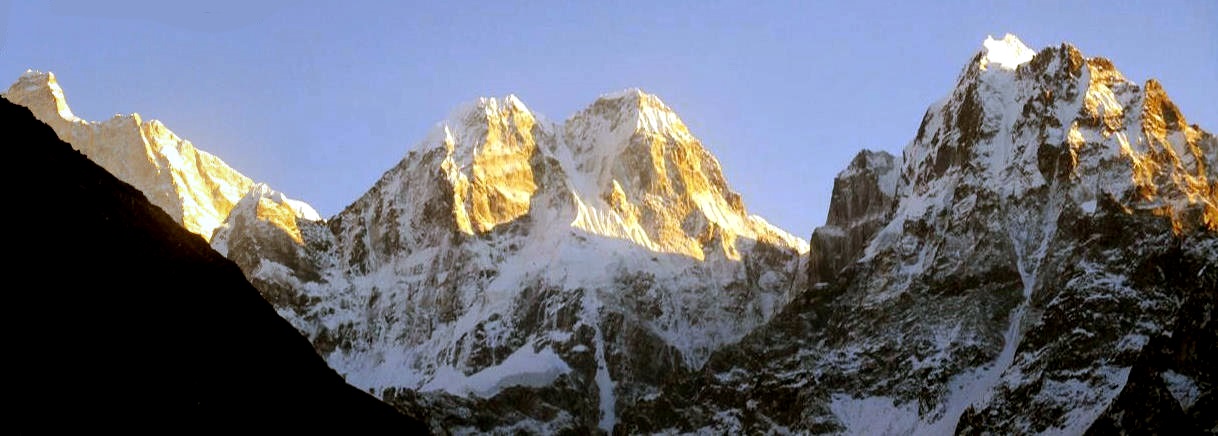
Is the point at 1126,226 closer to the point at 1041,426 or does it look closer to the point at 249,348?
the point at 1041,426

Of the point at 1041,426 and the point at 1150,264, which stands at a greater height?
the point at 1150,264

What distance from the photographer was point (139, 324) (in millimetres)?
64125

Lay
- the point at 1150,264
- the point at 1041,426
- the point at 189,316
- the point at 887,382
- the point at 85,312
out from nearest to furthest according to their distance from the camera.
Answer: the point at 85,312 < the point at 189,316 < the point at 1041,426 < the point at 1150,264 < the point at 887,382

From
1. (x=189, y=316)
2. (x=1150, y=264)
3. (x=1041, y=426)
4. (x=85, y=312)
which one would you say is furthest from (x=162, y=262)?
(x=1150, y=264)

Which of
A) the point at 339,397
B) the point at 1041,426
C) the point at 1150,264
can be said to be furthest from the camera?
the point at 1150,264

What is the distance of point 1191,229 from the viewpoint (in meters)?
187

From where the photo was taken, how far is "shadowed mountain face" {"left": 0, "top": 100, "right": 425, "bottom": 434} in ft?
193

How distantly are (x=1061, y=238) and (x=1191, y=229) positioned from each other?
14.5 m

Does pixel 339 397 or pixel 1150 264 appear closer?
pixel 339 397

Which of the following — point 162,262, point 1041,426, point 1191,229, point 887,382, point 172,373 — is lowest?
point 172,373

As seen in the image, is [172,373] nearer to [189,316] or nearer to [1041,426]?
[189,316]

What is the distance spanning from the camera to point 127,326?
6344 cm

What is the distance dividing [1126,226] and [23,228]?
146 metres

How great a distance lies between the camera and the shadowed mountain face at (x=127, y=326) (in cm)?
5869
